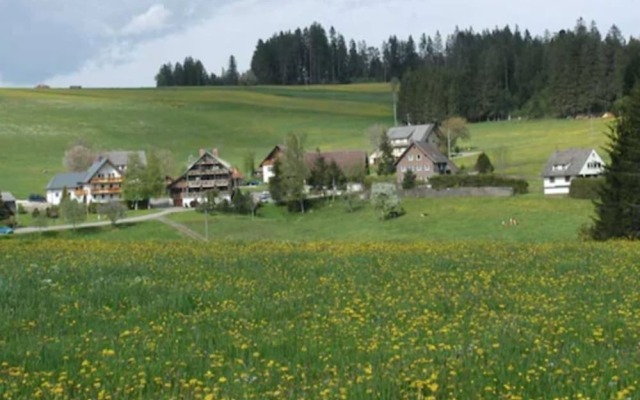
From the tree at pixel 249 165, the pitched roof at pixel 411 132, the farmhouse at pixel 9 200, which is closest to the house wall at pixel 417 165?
the pitched roof at pixel 411 132

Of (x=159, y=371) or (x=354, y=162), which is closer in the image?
(x=159, y=371)

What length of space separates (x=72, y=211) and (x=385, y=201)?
3671cm

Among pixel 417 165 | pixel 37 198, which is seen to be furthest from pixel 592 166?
pixel 37 198

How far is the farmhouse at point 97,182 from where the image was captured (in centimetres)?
12569

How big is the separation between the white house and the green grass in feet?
25.6

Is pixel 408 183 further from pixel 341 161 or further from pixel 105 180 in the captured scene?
pixel 105 180

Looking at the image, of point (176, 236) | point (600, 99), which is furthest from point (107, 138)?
point (600, 99)

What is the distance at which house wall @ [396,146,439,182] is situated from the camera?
12612 centimetres

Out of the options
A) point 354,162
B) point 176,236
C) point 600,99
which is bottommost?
point 176,236

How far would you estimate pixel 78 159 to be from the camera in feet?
456

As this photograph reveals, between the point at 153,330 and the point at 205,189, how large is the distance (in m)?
109

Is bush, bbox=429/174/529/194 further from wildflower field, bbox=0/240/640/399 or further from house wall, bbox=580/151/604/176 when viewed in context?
wildflower field, bbox=0/240/640/399

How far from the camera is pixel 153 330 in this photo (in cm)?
1200

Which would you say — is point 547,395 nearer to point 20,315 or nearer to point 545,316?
point 545,316
